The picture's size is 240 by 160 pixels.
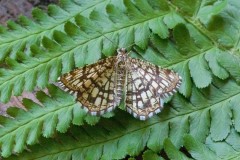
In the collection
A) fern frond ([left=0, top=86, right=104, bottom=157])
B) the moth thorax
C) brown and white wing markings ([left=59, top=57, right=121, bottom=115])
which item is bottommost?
fern frond ([left=0, top=86, right=104, bottom=157])

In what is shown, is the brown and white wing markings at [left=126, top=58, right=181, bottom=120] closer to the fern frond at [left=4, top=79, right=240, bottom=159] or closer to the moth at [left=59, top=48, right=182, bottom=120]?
the moth at [left=59, top=48, right=182, bottom=120]

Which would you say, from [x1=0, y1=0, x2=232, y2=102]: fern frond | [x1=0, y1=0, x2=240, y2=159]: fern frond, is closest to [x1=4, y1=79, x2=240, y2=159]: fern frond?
[x1=0, y1=0, x2=240, y2=159]: fern frond

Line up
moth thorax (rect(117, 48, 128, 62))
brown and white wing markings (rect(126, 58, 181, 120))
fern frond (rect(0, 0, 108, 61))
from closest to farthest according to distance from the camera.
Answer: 1. brown and white wing markings (rect(126, 58, 181, 120))
2. moth thorax (rect(117, 48, 128, 62))
3. fern frond (rect(0, 0, 108, 61))

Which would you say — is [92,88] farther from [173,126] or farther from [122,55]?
[173,126]

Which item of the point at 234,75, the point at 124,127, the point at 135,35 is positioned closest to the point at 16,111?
the point at 124,127

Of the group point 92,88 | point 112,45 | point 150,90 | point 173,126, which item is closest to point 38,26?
point 112,45

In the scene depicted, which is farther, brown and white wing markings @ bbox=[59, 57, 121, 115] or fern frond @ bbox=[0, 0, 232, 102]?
fern frond @ bbox=[0, 0, 232, 102]

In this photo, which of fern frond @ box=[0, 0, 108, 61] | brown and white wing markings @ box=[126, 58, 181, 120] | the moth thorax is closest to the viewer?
brown and white wing markings @ box=[126, 58, 181, 120]
